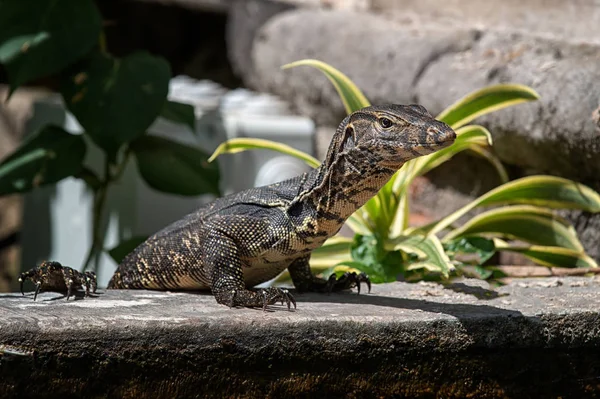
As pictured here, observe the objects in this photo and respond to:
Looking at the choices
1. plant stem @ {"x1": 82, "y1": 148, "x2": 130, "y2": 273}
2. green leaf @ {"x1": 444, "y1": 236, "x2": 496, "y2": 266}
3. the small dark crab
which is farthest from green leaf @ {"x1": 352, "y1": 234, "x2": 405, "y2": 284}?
plant stem @ {"x1": 82, "y1": 148, "x2": 130, "y2": 273}

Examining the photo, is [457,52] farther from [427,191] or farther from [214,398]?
[214,398]

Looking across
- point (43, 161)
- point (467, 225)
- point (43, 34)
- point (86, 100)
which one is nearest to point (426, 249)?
point (467, 225)

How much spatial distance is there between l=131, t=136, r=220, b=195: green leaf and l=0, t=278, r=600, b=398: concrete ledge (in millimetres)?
1901

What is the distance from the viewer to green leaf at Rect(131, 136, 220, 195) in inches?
205

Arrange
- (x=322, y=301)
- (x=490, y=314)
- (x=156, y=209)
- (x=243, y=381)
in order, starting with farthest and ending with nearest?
(x=156, y=209) → (x=322, y=301) → (x=490, y=314) → (x=243, y=381)

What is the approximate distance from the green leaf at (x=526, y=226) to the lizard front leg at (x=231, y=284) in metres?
1.48

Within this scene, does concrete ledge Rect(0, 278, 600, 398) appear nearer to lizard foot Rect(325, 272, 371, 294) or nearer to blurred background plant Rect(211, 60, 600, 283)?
lizard foot Rect(325, 272, 371, 294)

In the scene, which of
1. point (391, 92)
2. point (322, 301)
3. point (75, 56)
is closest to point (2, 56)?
point (75, 56)

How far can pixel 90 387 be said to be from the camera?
2.57 metres

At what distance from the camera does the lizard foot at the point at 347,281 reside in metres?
3.56

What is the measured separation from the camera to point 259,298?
3004 mm

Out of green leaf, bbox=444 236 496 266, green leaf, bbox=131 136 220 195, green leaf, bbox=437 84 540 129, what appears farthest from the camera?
green leaf, bbox=131 136 220 195

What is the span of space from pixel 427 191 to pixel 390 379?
8.13 ft

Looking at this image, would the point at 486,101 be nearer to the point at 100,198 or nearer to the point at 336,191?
the point at 336,191
